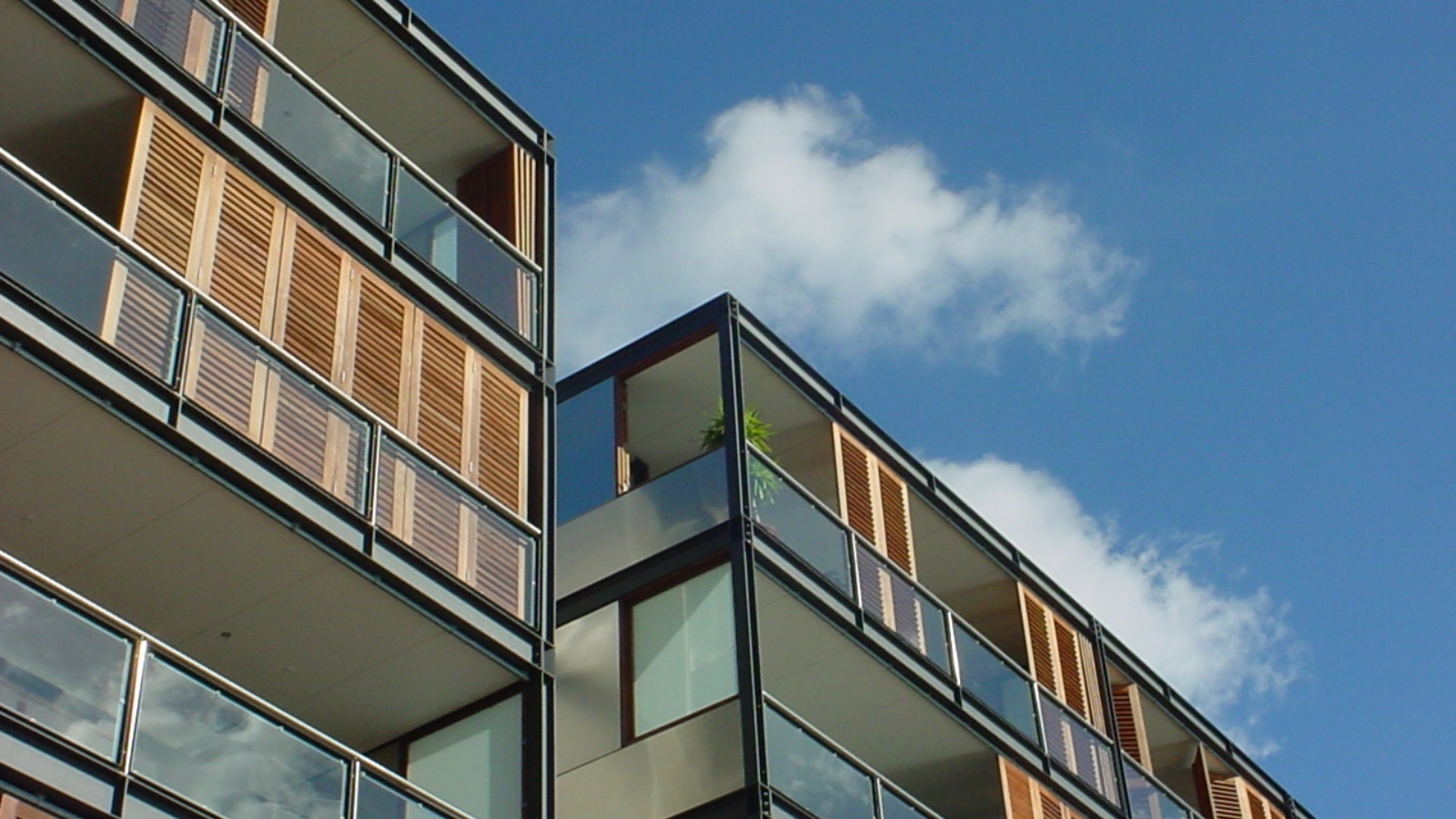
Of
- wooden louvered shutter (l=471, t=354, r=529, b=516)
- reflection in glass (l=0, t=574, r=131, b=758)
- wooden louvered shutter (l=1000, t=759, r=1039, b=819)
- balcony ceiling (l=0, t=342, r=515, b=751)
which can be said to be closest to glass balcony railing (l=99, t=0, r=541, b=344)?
wooden louvered shutter (l=471, t=354, r=529, b=516)

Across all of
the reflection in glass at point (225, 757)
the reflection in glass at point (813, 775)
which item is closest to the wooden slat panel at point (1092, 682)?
the reflection in glass at point (813, 775)

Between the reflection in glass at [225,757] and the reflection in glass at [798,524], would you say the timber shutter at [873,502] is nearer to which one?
the reflection in glass at [798,524]

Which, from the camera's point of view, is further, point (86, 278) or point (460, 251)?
point (460, 251)

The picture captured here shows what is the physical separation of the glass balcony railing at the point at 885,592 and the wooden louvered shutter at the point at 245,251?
6.63m

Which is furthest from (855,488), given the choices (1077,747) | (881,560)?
(1077,747)

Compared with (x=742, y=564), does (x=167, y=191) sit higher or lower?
higher

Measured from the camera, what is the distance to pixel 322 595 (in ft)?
58.0

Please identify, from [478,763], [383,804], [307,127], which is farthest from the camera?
[307,127]

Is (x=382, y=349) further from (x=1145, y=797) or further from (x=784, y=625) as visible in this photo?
(x=1145, y=797)

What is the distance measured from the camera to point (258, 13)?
20047 millimetres

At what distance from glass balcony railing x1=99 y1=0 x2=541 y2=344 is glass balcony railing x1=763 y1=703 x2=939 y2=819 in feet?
15.7

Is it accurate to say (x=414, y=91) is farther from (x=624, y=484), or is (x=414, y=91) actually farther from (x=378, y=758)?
(x=378, y=758)

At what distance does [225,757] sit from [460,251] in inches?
292

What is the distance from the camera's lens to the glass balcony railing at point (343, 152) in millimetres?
18422
